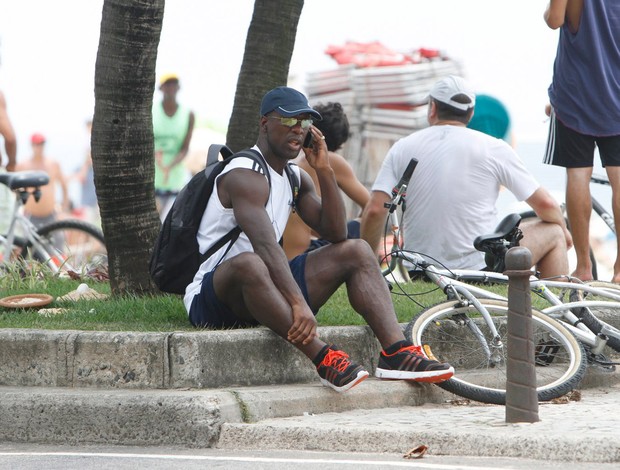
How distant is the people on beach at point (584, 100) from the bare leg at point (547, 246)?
0.53 metres

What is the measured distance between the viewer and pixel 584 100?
862 cm

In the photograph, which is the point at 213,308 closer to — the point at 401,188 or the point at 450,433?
the point at 401,188

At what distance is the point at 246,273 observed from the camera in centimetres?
631

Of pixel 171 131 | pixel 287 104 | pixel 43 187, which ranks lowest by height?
pixel 43 187

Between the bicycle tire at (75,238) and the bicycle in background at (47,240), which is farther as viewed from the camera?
the bicycle tire at (75,238)

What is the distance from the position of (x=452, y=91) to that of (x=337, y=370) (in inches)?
104

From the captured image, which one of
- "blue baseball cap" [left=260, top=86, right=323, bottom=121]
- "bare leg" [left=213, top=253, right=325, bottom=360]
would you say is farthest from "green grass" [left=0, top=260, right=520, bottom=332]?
"blue baseball cap" [left=260, top=86, right=323, bottom=121]

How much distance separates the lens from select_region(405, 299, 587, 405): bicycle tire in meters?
6.55

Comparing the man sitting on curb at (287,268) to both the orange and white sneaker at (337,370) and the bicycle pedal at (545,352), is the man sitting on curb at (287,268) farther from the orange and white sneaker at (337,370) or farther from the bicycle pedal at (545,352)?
the bicycle pedal at (545,352)

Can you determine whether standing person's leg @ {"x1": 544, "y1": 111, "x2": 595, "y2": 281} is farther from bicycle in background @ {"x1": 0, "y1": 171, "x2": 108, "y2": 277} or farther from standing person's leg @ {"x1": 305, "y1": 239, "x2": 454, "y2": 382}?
bicycle in background @ {"x1": 0, "y1": 171, "x2": 108, "y2": 277}

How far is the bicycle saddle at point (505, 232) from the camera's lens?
7.07m

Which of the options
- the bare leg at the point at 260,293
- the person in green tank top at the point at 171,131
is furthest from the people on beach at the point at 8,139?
the bare leg at the point at 260,293

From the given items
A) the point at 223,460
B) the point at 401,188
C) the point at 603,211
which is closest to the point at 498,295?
the point at 401,188

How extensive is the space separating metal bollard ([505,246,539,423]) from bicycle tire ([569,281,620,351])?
1723 mm
